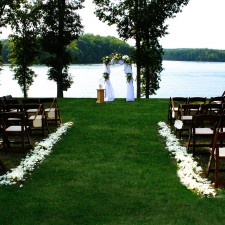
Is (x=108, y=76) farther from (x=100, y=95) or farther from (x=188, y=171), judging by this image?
(x=188, y=171)

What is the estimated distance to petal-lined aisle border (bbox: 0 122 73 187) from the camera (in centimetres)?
804

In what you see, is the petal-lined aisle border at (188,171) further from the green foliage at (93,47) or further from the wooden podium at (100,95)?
the green foliage at (93,47)

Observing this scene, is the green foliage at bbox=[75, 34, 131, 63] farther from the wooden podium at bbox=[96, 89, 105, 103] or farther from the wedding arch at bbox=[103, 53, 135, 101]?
the wooden podium at bbox=[96, 89, 105, 103]

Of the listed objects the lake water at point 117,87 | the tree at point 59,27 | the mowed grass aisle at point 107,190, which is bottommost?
the lake water at point 117,87

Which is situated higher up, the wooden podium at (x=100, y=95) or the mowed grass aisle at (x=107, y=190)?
the wooden podium at (x=100, y=95)

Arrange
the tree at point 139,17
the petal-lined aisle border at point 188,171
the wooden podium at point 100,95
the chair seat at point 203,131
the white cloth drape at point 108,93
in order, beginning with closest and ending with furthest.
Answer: the petal-lined aisle border at point 188,171
the chair seat at point 203,131
the wooden podium at point 100,95
the white cloth drape at point 108,93
the tree at point 139,17

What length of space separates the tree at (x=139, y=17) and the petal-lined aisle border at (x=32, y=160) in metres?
16.4

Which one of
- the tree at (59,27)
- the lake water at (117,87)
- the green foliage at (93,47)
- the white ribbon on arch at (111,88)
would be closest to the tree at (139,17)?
the tree at (59,27)

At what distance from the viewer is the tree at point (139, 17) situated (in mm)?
27812

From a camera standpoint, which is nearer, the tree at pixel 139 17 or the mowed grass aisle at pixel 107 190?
the mowed grass aisle at pixel 107 190

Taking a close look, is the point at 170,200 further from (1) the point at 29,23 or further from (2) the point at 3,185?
(1) the point at 29,23

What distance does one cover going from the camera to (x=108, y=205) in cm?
655

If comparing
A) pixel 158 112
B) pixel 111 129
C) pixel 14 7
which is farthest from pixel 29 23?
pixel 111 129

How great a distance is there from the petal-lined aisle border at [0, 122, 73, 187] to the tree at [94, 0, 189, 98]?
16.4 meters
